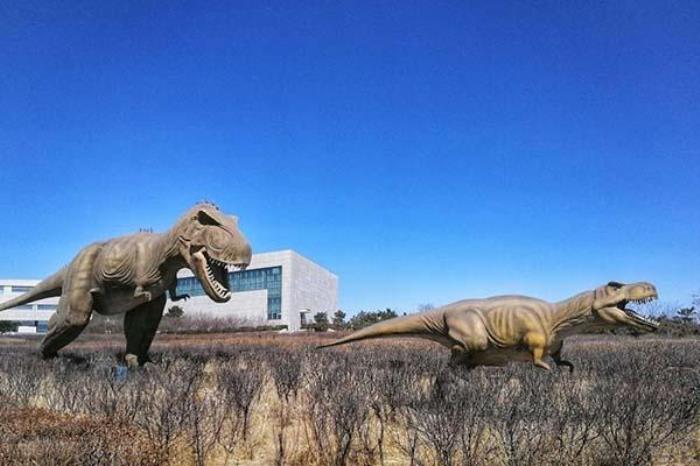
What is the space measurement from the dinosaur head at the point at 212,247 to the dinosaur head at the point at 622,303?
3.65 meters

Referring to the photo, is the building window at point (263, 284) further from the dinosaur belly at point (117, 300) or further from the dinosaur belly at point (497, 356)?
the dinosaur belly at point (497, 356)

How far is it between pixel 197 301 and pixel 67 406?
148 ft

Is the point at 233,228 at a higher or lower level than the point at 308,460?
higher

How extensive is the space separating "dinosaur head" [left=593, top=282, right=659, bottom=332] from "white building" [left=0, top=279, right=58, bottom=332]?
56061 mm

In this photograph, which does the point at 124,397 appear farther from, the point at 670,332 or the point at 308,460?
the point at 670,332

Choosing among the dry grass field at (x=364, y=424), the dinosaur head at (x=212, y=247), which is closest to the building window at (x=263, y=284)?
the dinosaur head at (x=212, y=247)

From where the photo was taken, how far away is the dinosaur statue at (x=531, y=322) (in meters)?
5.67

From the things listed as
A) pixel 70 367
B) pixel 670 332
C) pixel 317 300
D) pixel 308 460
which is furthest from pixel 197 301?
pixel 308 460

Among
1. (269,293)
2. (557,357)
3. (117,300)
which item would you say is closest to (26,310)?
(269,293)

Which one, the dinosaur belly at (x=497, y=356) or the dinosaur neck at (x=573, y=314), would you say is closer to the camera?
the dinosaur neck at (x=573, y=314)

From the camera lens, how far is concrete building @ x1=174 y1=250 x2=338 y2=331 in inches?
1811

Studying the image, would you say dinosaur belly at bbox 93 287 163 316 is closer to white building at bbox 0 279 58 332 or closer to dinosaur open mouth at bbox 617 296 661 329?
dinosaur open mouth at bbox 617 296 661 329

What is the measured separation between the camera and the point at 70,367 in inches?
240

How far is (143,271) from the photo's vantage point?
20.6 ft
